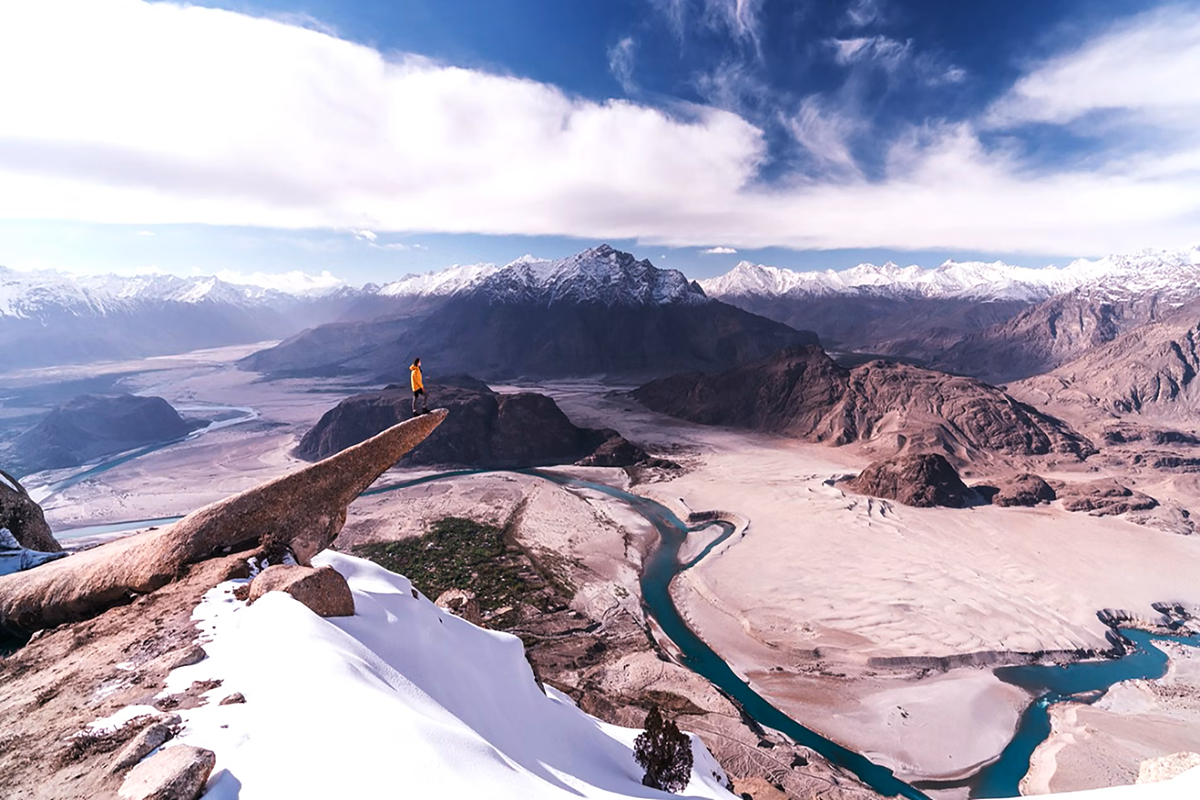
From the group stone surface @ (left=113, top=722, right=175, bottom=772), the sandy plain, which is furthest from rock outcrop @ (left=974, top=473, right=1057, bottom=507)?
stone surface @ (left=113, top=722, right=175, bottom=772)

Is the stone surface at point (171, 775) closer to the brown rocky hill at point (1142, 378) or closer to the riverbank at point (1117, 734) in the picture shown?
the riverbank at point (1117, 734)

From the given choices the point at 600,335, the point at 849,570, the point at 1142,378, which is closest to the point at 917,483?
the point at 849,570

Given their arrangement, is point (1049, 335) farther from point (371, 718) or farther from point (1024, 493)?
point (371, 718)

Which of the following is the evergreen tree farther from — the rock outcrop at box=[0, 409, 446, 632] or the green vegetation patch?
the green vegetation patch

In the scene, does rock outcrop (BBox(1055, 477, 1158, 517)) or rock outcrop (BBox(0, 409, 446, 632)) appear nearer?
rock outcrop (BBox(0, 409, 446, 632))

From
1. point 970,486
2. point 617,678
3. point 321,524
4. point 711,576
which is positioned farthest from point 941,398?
point 321,524
